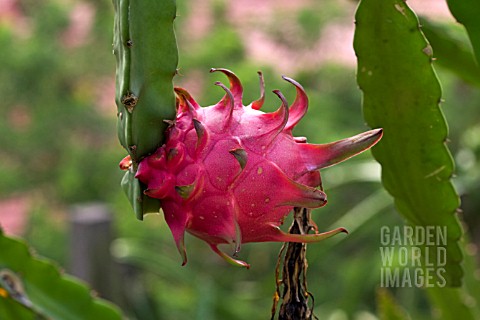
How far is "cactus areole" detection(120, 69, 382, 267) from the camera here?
0.58m

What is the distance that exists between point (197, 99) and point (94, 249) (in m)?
0.64

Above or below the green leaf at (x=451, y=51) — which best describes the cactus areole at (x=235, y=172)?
above

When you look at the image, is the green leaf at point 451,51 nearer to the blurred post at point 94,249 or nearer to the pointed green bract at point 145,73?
the pointed green bract at point 145,73

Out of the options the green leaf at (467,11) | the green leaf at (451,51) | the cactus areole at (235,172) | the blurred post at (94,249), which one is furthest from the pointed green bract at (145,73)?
the blurred post at (94,249)

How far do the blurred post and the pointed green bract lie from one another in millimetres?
1287

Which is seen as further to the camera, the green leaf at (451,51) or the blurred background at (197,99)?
the blurred background at (197,99)

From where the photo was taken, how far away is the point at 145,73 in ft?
1.96

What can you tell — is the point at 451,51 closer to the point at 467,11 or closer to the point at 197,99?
the point at 467,11

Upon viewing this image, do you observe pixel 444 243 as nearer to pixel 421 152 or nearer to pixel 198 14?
pixel 421 152

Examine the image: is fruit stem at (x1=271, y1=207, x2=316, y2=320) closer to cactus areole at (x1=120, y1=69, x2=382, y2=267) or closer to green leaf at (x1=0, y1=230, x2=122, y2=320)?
cactus areole at (x1=120, y1=69, x2=382, y2=267)

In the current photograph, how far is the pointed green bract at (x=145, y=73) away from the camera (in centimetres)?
59

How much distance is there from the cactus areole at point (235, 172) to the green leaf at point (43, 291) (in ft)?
1.17

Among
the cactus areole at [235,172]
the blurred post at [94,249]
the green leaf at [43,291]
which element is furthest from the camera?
the blurred post at [94,249]

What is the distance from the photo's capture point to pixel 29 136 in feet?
7.71
